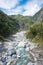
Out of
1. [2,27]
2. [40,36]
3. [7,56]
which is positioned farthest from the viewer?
[2,27]

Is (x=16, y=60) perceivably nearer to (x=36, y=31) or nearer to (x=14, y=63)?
(x=14, y=63)

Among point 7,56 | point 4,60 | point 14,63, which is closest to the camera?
point 14,63

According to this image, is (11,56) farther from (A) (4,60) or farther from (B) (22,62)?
(B) (22,62)

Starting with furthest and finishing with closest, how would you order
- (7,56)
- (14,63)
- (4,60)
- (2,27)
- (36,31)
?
(2,27), (36,31), (7,56), (4,60), (14,63)

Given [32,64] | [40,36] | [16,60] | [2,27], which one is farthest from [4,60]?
[2,27]

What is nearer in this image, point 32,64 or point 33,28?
point 32,64

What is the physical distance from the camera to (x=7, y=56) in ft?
88.6

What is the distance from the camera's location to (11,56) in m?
27.0

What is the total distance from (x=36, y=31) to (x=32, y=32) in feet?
Answer: 6.74

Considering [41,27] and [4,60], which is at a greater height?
[41,27]

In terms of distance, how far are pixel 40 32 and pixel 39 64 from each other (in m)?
16.6

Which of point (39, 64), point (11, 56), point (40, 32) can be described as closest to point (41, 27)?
point (40, 32)

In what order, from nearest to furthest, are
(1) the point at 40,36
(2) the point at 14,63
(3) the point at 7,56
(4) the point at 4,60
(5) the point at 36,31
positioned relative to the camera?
(2) the point at 14,63 → (4) the point at 4,60 → (3) the point at 7,56 → (1) the point at 40,36 → (5) the point at 36,31

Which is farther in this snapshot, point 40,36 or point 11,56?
point 40,36
